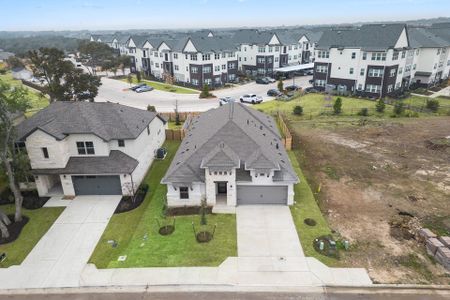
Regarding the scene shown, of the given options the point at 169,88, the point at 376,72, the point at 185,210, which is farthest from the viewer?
the point at 169,88

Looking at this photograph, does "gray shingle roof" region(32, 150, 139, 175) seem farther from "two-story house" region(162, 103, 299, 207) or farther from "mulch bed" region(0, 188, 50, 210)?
"two-story house" region(162, 103, 299, 207)

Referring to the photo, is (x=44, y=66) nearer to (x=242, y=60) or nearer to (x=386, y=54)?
(x=242, y=60)

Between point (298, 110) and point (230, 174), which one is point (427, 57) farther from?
point (230, 174)

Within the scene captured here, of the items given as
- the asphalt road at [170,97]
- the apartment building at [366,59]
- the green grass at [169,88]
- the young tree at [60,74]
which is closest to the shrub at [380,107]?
the apartment building at [366,59]

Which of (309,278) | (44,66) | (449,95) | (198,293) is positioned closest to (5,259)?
(198,293)

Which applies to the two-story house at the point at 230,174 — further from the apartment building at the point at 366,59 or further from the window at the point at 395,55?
the window at the point at 395,55

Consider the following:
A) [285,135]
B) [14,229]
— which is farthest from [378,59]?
[14,229]

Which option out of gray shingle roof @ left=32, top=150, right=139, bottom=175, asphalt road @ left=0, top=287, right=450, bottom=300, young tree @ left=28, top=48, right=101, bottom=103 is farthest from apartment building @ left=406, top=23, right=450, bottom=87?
young tree @ left=28, top=48, right=101, bottom=103
